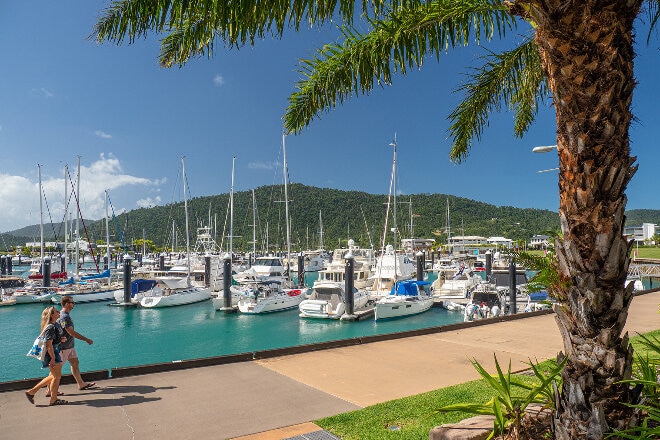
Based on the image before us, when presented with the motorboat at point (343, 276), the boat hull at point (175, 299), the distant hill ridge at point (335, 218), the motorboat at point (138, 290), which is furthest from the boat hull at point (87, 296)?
the distant hill ridge at point (335, 218)

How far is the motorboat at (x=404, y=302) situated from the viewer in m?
26.2

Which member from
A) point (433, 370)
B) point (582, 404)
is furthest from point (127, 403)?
point (582, 404)

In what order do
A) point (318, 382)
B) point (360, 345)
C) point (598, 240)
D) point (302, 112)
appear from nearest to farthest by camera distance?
1. point (598, 240)
2. point (302, 112)
3. point (318, 382)
4. point (360, 345)

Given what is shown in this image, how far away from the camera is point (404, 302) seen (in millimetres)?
27078

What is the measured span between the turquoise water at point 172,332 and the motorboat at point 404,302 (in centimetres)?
48

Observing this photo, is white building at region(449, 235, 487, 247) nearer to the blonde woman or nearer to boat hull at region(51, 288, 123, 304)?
boat hull at region(51, 288, 123, 304)

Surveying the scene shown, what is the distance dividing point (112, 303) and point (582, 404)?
1450 inches

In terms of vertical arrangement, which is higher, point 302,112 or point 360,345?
point 302,112

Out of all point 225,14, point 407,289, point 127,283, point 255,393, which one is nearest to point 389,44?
point 225,14

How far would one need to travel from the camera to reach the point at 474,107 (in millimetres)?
8008

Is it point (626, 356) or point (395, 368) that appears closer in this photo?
point (626, 356)

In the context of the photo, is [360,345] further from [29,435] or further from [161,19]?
[161,19]

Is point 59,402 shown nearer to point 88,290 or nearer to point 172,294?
point 172,294

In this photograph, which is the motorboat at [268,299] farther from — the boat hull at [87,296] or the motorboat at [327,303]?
the boat hull at [87,296]
